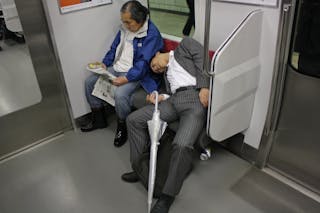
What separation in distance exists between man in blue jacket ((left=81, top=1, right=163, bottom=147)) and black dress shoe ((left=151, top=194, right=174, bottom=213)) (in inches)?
31.4

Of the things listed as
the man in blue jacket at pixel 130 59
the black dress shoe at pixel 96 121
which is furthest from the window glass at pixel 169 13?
the black dress shoe at pixel 96 121

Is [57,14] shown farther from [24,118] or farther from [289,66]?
[289,66]

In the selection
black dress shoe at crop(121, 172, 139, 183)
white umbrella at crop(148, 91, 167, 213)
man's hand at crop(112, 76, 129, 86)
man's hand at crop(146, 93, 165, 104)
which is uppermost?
man's hand at crop(112, 76, 129, 86)

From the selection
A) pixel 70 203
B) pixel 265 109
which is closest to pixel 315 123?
Answer: pixel 265 109

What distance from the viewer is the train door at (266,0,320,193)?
4.95ft

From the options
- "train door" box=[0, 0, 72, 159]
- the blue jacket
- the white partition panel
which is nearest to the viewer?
the white partition panel

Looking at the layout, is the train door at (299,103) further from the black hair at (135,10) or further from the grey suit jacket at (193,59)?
the black hair at (135,10)

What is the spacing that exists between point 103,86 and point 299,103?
1.54 meters

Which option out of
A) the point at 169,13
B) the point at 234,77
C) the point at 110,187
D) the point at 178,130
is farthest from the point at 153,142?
the point at 169,13

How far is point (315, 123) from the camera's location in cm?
179

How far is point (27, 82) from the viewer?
2.44 metres

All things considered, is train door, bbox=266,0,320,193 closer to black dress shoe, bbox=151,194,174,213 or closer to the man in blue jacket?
black dress shoe, bbox=151,194,174,213

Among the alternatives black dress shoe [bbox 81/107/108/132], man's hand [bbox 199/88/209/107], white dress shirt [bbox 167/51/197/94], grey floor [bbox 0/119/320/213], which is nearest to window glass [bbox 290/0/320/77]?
man's hand [bbox 199/88/209/107]

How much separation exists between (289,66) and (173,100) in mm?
770
